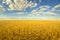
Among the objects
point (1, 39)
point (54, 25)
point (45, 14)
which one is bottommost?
point (1, 39)

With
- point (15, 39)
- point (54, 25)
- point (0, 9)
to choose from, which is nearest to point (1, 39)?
point (15, 39)

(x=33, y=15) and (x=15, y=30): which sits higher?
(x=33, y=15)

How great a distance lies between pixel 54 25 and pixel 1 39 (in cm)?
106

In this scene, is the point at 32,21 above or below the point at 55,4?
below

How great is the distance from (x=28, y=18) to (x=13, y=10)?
1.12ft

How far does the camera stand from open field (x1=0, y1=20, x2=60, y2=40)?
136 inches

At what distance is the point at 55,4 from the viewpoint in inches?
139

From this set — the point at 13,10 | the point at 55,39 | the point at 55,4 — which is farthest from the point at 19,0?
the point at 55,39

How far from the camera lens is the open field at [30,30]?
346 centimetres

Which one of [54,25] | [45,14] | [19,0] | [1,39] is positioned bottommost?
[1,39]

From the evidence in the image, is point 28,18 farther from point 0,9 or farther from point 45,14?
point 0,9

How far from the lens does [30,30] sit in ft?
11.6

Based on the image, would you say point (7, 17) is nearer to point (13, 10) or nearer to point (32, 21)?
point (13, 10)

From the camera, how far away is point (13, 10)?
3586 mm
